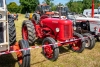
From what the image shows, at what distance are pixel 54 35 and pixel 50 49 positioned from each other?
89 centimetres

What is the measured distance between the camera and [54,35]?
6906 mm

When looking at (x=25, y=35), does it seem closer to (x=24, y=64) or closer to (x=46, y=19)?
(x=46, y=19)

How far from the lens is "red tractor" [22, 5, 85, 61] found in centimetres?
612

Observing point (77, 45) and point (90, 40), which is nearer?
point (77, 45)

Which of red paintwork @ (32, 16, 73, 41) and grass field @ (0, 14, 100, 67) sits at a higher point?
red paintwork @ (32, 16, 73, 41)

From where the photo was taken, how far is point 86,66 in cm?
575

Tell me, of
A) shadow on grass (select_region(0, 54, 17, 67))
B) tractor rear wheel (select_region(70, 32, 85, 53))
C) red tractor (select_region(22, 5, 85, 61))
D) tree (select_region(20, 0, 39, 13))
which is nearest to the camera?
shadow on grass (select_region(0, 54, 17, 67))

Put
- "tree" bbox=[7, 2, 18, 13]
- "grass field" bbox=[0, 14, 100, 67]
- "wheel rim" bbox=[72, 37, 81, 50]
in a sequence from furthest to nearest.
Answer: "tree" bbox=[7, 2, 18, 13], "wheel rim" bbox=[72, 37, 81, 50], "grass field" bbox=[0, 14, 100, 67]

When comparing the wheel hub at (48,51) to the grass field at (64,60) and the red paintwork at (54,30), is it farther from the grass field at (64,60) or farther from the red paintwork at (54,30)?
the grass field at (64,60)

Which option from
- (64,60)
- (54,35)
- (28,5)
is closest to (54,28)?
(54,35)

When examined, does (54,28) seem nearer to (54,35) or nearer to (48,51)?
(54,35)

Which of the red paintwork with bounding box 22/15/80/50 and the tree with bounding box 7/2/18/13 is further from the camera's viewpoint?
the tree with bounding box 7/2/18/13

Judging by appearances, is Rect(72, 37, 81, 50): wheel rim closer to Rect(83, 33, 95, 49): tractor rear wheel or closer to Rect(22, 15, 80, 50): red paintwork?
Rect(22, 15, 80, 50): red paintwork

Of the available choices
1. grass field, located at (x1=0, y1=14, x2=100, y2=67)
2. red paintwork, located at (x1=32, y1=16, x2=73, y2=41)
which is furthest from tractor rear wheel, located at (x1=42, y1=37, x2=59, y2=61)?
red paintwork, located at (x1=32, y1=16, x2=73, y2=41)
